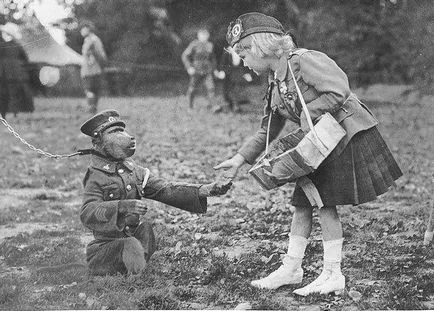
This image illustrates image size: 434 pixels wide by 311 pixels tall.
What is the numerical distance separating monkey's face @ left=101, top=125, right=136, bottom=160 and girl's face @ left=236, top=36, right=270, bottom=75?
86 centimetres

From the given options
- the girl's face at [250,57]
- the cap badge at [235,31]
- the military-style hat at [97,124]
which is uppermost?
the cap badge at [235,31]

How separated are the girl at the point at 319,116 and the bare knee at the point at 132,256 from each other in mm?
730

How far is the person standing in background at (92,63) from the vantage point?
595 inches

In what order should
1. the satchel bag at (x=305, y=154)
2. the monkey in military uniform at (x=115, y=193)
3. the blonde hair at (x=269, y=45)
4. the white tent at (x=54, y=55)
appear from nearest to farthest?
1. the satchel bag at (x=305, y=154)
2. the blonde hair at (x=269, y=45)
3. the monkey in military uniform at (x=115, y=193)
4. the white tent at (x=54, y=55)

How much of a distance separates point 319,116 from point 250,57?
0.56 meters

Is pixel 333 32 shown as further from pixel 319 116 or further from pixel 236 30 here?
pixel 319 116

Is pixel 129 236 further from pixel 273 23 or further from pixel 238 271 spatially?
pixel 273 23

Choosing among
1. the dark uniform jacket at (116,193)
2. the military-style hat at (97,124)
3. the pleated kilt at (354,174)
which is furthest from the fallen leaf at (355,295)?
the military-style hat at (97,124)

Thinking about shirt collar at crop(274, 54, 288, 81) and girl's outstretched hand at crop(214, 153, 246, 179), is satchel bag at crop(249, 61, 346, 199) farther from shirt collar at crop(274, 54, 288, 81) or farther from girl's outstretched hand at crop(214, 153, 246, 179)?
girl's outstretched hand at crop(214, 153, 246, 179)

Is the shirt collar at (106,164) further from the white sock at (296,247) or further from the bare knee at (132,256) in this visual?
the white sock at (296,247)

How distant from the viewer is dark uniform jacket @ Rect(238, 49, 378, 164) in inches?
167

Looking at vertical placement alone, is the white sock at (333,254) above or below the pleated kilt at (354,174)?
below

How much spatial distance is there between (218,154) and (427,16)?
20.7 feet

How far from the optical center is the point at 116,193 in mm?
4711
